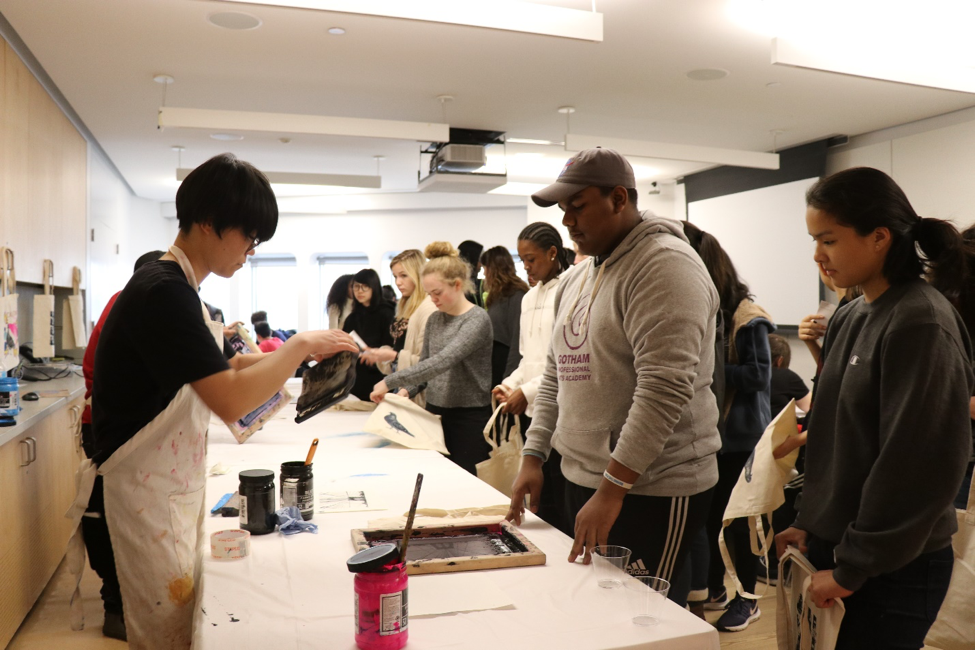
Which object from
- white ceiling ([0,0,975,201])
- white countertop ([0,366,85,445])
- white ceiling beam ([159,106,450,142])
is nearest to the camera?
white countertop ([0,366,85,445])

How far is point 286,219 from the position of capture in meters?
11.4

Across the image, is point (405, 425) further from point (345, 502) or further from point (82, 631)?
point (82, 631)

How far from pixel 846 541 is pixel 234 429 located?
4.87 ft

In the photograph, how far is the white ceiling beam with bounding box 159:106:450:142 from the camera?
4.91m

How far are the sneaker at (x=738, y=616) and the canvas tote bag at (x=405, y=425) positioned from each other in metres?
1.27

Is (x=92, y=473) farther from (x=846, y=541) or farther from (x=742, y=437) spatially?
(x=742, y=437)

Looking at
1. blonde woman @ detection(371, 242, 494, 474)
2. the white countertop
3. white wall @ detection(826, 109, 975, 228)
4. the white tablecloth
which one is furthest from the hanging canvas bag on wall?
white wall @ detection(826, 109, 975, 228)

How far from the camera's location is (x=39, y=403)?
3.37 m

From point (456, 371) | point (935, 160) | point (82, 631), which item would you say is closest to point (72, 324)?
point (82, 631)

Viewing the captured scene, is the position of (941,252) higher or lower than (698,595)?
higher

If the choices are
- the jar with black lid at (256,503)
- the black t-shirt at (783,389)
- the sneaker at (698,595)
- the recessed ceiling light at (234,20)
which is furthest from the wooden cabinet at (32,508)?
the black t-shirt at (783,389)

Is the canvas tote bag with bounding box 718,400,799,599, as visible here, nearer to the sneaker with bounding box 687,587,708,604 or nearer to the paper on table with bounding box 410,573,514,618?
the paper on table with bounding box 410,573,514,618

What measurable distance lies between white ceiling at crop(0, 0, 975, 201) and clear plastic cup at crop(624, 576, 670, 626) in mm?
3668

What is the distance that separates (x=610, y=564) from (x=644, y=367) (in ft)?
1.28
